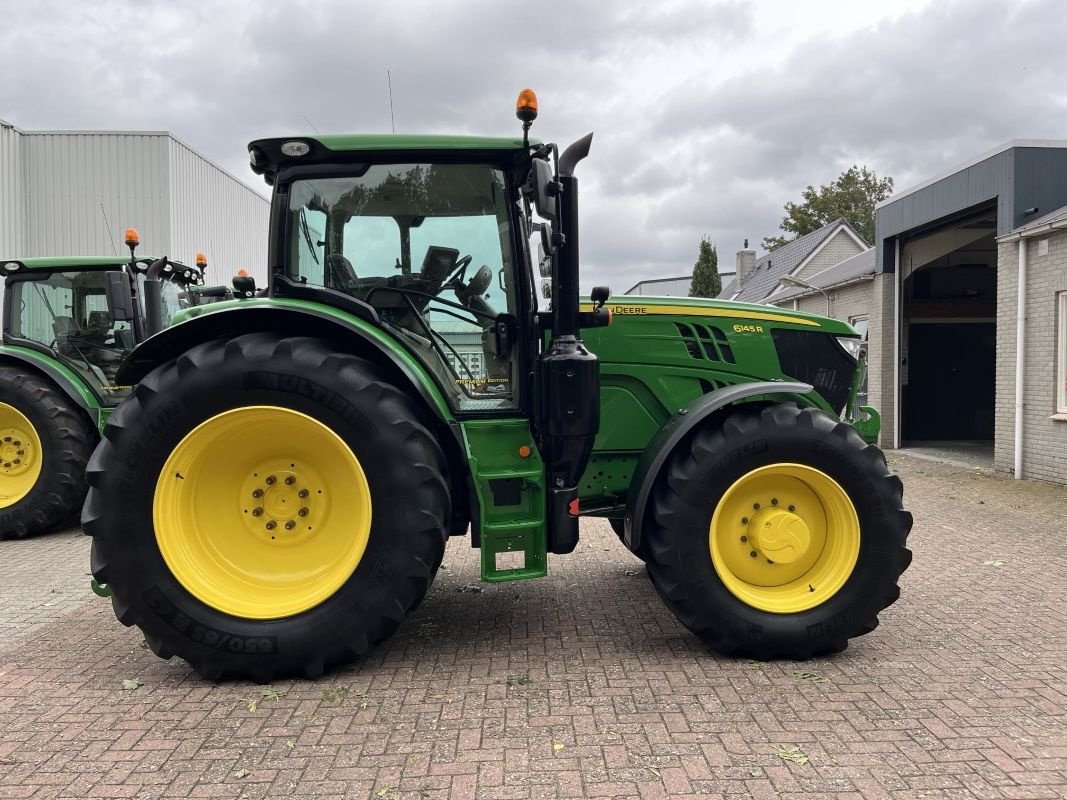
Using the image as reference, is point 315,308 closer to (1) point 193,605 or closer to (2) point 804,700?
(1) point 193,605

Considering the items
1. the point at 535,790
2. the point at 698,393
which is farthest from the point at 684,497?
the point at 535,790

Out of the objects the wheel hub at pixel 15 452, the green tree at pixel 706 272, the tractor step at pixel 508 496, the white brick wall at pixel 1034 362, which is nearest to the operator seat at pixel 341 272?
the tractor step at pixel 508 496

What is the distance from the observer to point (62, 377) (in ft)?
23.5

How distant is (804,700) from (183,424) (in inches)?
116

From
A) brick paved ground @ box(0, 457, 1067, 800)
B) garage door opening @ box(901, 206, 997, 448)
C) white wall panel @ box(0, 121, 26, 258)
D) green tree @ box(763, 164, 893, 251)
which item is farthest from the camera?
green tree @ box(763, 164, 893, 251)

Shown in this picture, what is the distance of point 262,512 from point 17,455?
4.90 meters

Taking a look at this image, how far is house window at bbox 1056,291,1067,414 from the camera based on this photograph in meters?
9.45

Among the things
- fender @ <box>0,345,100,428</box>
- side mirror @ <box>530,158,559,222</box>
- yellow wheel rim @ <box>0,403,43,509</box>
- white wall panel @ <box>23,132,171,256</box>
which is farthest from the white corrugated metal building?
side mirror @ <box>530,158,559,222</box>

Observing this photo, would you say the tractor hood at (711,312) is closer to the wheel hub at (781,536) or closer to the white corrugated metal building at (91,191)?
the wheel hub at (781,536)

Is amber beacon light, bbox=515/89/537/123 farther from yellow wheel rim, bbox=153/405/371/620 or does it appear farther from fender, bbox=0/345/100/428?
fender, bbox=0/345/100/428

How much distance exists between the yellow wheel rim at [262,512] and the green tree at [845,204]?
44.5 meters

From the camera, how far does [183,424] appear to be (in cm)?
342

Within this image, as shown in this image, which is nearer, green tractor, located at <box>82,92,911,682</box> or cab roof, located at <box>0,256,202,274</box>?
green tractor, located at <box>82,92,911,682</box>

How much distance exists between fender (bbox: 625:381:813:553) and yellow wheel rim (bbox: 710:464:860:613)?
351 mm
